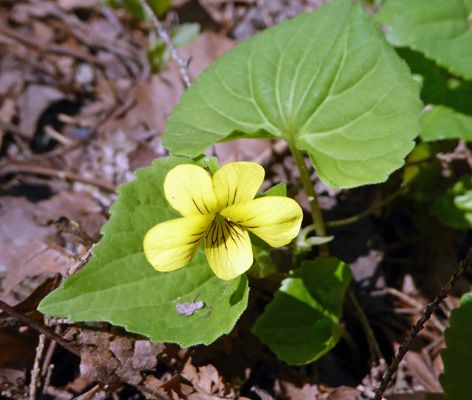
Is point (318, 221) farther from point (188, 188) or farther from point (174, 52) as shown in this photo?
point (174, 52)

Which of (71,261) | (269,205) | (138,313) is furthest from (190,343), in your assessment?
(71,261)

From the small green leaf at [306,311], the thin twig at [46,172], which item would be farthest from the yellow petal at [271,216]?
the thin twig at [46,172]

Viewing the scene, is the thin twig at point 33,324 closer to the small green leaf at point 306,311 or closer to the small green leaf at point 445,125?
the small green leaf at point 306,311

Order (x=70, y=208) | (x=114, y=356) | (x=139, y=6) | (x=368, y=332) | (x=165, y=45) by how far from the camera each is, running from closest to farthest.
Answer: (x=114, y=356) < (x=368, y=332) < (x=70, y=208) < (x=165, y=45) < (x=139, y=6)

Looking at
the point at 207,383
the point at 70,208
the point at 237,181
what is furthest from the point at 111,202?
the point at 237,181

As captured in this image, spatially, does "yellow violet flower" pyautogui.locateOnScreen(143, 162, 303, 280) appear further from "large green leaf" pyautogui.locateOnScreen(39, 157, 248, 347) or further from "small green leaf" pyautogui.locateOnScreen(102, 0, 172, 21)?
"small green leaf" pyautogui.locateOnScreen(102, 0, 172, 21)

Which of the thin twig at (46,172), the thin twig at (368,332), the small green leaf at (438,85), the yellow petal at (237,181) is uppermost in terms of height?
the yellow petal at (237,181)

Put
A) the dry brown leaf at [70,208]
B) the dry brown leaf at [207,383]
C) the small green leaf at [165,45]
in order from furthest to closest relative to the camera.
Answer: the small green leaf at [165,45]
the dry brown leaf at [70,208]
the dry brown leaf at [207,383]
